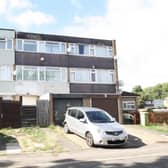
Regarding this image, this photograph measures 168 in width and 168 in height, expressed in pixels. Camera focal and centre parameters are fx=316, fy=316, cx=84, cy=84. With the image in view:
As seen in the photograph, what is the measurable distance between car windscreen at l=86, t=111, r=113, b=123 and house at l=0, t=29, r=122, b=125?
9688 mm

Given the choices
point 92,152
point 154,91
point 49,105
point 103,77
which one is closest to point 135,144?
point 92,152

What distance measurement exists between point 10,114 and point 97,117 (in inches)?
298

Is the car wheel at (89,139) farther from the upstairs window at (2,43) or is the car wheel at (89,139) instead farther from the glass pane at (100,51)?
the glass pane at (100,51)

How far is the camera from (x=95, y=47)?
3428 cm

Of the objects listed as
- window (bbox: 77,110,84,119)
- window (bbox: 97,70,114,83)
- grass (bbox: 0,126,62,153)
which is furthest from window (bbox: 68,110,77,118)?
window (bbox: 97,70,114,83)

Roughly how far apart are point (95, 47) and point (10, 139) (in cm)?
1901

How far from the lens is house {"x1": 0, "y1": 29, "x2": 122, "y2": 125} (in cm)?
3045

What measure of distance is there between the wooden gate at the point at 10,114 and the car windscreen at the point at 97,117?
22.5 ft

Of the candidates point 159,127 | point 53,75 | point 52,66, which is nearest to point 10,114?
point 53,75

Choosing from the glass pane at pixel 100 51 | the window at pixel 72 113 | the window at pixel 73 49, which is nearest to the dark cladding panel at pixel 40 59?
the window at pixel 73 49

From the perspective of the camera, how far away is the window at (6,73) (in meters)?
30.2

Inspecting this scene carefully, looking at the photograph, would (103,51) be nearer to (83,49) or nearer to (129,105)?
(83,49)

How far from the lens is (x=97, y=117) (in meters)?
17.4

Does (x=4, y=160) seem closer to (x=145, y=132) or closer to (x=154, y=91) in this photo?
(x=145, y=132)
